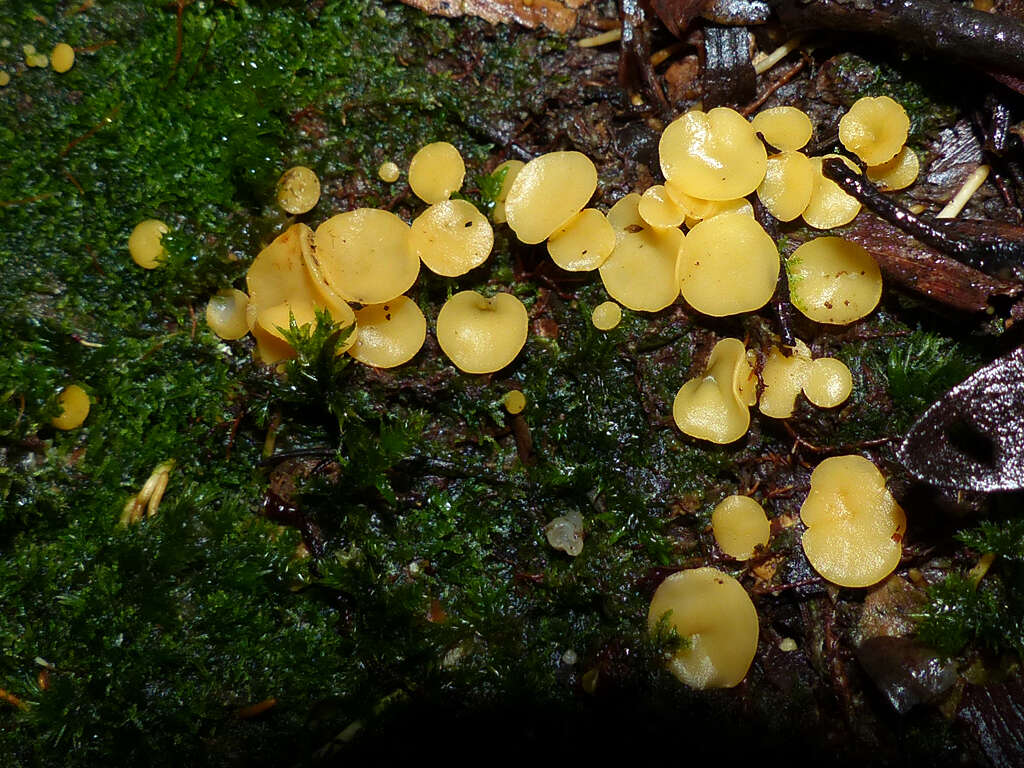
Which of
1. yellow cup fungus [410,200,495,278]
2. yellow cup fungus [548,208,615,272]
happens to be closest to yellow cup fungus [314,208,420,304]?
yellow cup fungus [410,200,495,278]

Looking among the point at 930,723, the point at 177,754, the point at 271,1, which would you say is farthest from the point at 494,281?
the point at 930,723

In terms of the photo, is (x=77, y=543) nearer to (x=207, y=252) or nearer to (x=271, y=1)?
(x=207, y=252)

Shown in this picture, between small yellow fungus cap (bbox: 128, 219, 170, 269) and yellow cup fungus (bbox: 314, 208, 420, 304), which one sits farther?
small yellow fungus cap (bbox: 128, 219, 170, 269)

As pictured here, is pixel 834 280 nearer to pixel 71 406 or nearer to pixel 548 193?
pixel 548 193

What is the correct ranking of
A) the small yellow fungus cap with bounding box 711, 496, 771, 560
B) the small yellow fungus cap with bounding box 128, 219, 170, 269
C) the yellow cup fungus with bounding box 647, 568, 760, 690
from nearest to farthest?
the yellow cup fungus with bounding box 647, 568, 760, 690, the small yellow fungus cap with bounding box 711, 496, 771, 560, the small yellow fungus cap with bounding box 128, 219, 170, 269

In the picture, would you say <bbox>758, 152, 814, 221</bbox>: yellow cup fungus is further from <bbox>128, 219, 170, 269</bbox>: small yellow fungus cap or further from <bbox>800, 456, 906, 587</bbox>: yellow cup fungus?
<bbox>128, 219, 170, 269</bbox>: small yellow fungus cap

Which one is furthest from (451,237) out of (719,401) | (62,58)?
(62,58)

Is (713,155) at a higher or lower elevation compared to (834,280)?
higher
